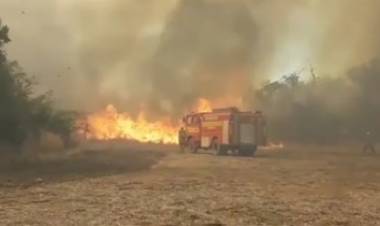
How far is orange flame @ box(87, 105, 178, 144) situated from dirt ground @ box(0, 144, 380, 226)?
41766mm

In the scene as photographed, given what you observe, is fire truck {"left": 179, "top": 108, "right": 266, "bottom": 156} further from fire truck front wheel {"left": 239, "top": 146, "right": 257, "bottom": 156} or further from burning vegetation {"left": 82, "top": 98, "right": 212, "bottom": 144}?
burning vegetation {"left": 82, "top": 98, "right": 212, "bottom": 144}

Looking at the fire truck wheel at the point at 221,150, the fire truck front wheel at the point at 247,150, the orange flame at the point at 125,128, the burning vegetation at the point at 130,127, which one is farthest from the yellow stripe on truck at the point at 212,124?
the orange flame at the point at 125,128

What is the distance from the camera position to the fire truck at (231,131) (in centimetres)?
4622

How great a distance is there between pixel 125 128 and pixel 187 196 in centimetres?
5864

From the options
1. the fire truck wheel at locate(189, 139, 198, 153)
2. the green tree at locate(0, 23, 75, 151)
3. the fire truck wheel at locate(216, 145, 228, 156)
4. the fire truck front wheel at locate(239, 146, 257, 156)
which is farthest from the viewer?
the fire truck wheel at locate(189, 139, 198, 153)

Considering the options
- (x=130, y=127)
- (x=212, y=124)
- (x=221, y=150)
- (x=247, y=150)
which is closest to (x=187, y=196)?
(x=221, y=150)

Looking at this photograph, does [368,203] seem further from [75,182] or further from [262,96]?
[262,96]

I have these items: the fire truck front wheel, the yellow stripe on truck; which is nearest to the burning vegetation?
the yellow stripe on truck

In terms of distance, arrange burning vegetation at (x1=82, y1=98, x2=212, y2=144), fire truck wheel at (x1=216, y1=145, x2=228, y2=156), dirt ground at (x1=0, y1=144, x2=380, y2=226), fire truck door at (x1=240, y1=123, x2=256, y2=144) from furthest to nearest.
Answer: burning vegetation at (x1=82, y1=98, x2=212, y2=144), fire truck wheel at (x1=216, y1=145, x2=228, y2=156), fire truck door at (x1=240, y1=123, x2=256, y2=144), dirt ground at (x1=0, y1=144, x2=380, y2=226)

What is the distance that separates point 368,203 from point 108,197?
7.43 meters

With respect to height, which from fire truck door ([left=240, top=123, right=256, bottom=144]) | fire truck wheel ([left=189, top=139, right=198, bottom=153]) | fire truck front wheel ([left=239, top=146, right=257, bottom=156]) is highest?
fire truck door ([left=240, top=123, right=256, bottom=144])

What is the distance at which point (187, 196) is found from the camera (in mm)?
19484

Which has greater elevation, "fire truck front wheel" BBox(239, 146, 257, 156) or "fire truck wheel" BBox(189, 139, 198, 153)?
"fire truck wheel" BBox(189, 139, 198, 153)

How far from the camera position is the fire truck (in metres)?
46.2
